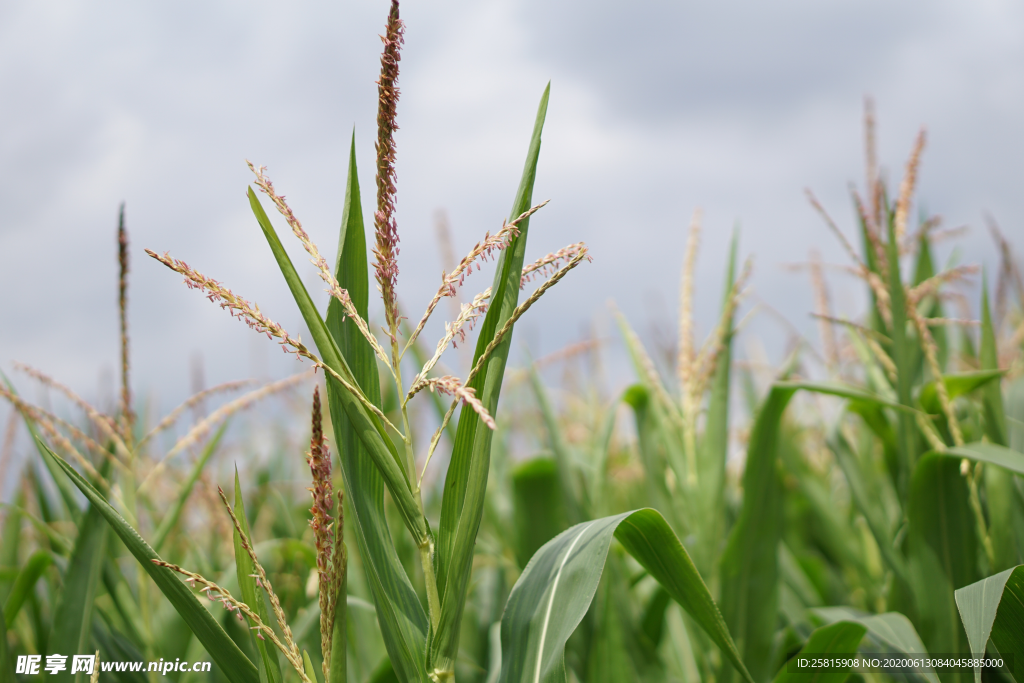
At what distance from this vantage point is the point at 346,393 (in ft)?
2.63

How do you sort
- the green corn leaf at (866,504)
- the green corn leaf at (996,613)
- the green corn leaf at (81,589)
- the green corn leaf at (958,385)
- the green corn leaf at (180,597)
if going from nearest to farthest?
1. the green corn leaf at (180,597)
2. the green corn leaf at (996,613)
3. the green corn leaf at (81,589)
4. the green corn leaf at (958,385)
5. the green corn leaf at (866,504)

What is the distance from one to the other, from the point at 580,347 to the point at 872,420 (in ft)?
3.49

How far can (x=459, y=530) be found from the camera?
81 centimetres

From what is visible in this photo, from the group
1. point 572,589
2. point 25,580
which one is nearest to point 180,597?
point 572,589

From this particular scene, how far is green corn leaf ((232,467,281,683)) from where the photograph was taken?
877 mm

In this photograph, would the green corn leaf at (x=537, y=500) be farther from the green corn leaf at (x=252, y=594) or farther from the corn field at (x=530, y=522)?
the green corn leaf at (x=252, y=594)

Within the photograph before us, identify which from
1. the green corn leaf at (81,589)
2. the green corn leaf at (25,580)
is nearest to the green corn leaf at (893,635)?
the green corn leaf at (81,589)

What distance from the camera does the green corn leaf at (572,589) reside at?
865mm

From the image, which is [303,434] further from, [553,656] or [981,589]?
[981,589]

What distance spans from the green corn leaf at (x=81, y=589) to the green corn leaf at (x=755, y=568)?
4.81 ft

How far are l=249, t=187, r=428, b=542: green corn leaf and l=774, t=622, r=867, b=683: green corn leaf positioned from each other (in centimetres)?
94

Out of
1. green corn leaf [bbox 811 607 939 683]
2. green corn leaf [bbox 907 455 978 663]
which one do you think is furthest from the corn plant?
green corn leaf [bbox 907 455 978 663]

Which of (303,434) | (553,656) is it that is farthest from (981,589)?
(303,434)

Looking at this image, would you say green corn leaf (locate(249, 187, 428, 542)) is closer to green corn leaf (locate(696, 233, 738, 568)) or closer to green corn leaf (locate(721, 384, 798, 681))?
green corn leaf (locate(721, 384, 798, 681))
